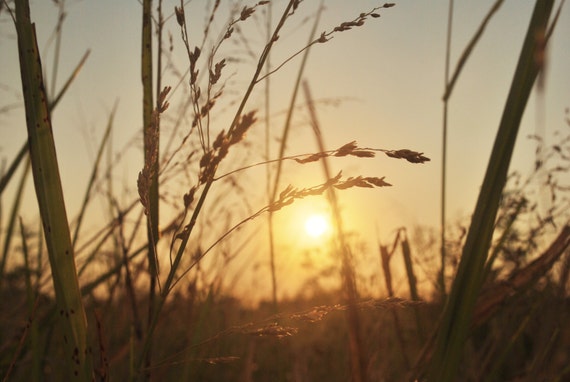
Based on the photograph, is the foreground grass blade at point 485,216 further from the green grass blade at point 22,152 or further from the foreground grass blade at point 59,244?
the green grass blade at point 22,152

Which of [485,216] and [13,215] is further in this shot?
[13,215]

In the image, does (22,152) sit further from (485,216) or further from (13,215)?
(485,216)

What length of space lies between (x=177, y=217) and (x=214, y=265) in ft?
2.10

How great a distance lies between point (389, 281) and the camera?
132 centimetres

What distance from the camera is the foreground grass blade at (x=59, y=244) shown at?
80 cm

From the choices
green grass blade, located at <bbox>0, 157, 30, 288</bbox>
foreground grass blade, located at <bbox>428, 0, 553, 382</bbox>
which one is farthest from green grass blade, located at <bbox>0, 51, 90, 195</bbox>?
foreground grass blade, located at <bbox>428, 0, 553, 382</bbox>

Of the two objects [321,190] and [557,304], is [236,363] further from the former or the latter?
[321,190]

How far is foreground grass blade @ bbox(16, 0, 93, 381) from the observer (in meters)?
0.80

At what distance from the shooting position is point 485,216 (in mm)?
831

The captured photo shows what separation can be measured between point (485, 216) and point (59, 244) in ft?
2.06

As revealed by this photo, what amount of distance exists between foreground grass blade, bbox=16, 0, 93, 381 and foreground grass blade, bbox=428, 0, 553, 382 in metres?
0.52

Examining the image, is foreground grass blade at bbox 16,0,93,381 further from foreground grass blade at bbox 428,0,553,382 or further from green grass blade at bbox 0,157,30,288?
green grass blade at bbox 0,157,30,288

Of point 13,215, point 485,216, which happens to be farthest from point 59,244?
point 13,215

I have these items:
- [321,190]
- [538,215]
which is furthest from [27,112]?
[538,215]
